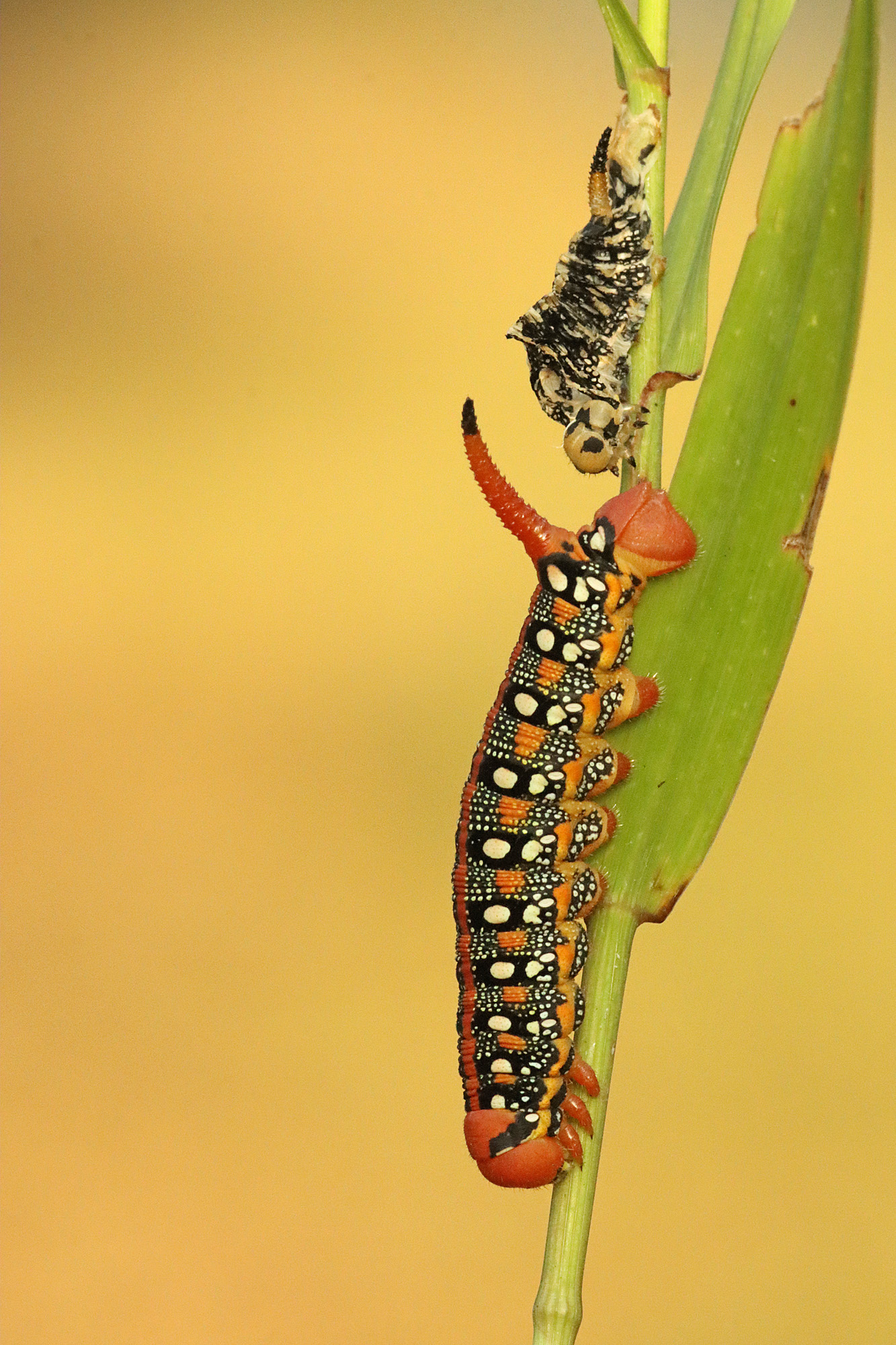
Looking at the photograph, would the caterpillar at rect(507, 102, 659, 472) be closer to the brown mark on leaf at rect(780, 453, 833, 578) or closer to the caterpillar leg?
the brown mark on leaf at rect(780, 453, 833, 578)

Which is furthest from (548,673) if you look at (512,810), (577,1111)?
(577,1111)

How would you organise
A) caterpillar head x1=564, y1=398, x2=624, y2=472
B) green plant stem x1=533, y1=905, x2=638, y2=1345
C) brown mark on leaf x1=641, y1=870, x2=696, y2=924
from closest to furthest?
green plant stem x1=533, y1=905, x2=638, y2=1345, brown mark on leaf x1=641, y1=870, x2=696, y2=924, caterpillar head x1=564, y1=398, x2=624, y2=472

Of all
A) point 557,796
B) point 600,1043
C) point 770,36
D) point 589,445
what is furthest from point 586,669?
point 770,36

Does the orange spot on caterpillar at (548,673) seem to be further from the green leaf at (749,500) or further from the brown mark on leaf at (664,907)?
the brown mark on leaf at (664,907)

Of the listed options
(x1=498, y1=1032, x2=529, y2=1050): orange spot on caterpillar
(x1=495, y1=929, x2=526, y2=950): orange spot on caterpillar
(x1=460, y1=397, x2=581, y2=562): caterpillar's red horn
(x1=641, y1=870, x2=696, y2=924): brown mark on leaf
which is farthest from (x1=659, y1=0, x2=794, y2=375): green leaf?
(x1=498, y1=1032, x2=529, y2=1050): orange spot on caterpillar

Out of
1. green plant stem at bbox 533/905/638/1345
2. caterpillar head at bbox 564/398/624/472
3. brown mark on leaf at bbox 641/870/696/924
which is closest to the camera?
green plant stem at bbox 533/905/638/1345

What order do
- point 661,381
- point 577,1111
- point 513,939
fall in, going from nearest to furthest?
point 661,381
point 577,1111
point 513,939

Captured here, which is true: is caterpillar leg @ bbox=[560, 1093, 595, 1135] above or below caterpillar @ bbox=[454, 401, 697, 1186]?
below

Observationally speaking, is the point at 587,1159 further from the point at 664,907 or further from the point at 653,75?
the point at 653,75
